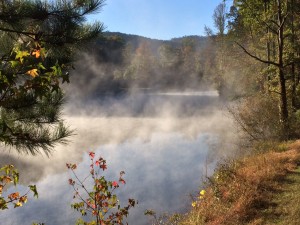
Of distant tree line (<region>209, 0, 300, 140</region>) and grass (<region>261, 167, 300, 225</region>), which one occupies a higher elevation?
distant tree line (<region>209, 0, 300, 140</region>)

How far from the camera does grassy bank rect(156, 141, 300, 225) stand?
673cm

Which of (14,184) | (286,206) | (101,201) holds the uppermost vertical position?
(14,184)

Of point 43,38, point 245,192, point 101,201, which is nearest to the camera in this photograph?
point 101,201

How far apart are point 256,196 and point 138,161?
33.5 ft

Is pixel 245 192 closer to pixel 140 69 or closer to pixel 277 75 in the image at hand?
pixel 277 75

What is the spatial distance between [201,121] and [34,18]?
24.0 metres

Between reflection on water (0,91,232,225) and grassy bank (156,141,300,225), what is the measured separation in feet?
9.37

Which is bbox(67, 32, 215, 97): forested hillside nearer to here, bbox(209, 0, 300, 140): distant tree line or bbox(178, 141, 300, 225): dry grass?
bbox(209, 0, 300, 140): distant tree line

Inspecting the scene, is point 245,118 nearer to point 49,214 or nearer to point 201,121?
point 49,214

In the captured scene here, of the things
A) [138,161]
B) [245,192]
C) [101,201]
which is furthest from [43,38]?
[138,161]

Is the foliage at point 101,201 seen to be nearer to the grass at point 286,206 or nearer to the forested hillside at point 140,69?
the grass at point 286,206

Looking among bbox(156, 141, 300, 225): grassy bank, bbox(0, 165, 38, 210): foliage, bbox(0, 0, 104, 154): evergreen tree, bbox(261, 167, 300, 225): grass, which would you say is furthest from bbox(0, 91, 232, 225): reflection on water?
bbox(0, 165, 38, 210): foliage

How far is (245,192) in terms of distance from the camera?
25.0ft

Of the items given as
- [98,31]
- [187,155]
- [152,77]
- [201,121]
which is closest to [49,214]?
[98,31]
